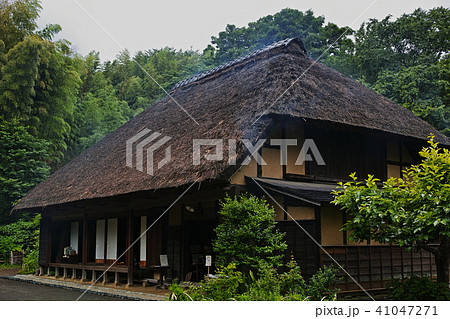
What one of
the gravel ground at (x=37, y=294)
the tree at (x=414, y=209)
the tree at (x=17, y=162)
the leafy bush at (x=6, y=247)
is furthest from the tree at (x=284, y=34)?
the tree at (x=414, y=209)

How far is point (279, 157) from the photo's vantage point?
1059cm

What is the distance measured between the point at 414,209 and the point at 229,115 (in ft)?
16.2

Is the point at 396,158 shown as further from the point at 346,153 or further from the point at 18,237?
the point at 18,237

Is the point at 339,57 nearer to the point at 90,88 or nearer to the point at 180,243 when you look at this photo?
the point at 90,88

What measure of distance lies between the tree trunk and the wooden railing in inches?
78.7

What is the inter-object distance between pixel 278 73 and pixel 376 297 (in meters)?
5.38

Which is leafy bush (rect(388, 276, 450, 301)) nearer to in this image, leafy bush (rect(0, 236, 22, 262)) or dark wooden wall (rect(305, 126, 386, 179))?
dark wooden wall (rect(305, 126, 386, 179))

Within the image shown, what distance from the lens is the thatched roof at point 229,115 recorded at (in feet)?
32.4

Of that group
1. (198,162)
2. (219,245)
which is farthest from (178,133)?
(219,245)

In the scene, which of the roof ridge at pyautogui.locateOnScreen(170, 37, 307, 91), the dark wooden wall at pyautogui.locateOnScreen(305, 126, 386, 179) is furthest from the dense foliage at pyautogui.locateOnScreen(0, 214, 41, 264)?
the dark wooden wall at pyautogui.locateOnScreen(305, 126, 386, 179)

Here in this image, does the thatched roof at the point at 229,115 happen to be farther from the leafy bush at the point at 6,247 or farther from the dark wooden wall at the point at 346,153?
the leafy bush at the point at 6,247

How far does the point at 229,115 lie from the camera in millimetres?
10703

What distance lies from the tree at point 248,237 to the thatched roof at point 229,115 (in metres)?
0.72

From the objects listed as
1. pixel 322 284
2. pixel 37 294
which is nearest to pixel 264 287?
pixel 322 284
